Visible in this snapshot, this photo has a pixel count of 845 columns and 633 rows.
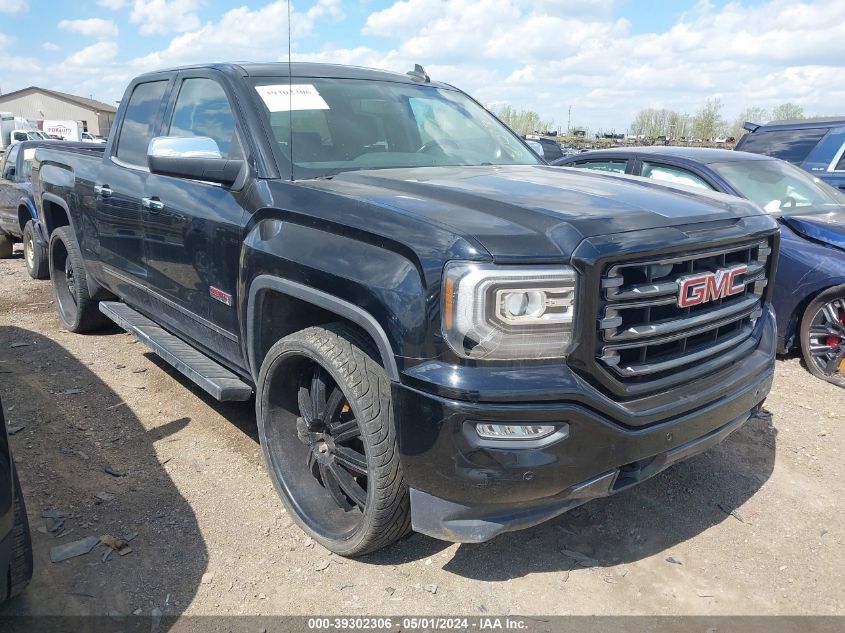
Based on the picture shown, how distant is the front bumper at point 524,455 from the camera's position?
2.12m

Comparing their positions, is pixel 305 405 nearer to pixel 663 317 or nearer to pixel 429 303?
pixel 429 303

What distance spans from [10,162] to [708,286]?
35.6 feet

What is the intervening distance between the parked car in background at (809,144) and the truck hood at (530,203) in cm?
598

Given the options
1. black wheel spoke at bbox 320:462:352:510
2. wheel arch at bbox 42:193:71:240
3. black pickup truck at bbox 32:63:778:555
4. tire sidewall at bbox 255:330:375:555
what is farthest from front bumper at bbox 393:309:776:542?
wheel arch at bbox 42:193:71:240

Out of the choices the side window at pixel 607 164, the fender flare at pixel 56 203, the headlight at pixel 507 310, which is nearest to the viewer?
the headlight at pixel 507 310

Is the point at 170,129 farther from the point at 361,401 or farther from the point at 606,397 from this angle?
the point at 606,397

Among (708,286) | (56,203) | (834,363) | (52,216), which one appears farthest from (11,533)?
(834,363)

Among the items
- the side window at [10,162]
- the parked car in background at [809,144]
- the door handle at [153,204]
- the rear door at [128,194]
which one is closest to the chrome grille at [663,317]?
the door handle at [153,204]

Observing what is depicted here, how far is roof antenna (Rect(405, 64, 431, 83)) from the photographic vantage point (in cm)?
416

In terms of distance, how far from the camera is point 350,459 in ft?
9.02

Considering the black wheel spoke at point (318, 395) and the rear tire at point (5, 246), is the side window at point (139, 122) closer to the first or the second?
the black wheel spoke at point (318, 395)

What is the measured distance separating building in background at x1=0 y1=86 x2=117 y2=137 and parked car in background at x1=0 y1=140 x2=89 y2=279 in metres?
64.2

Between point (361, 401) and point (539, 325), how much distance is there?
711 mm

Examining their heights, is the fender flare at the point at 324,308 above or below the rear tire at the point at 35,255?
above
